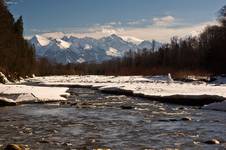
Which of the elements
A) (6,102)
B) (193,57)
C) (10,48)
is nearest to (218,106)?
(6,102)

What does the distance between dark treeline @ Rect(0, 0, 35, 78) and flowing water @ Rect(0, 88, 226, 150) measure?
25880 millimetres

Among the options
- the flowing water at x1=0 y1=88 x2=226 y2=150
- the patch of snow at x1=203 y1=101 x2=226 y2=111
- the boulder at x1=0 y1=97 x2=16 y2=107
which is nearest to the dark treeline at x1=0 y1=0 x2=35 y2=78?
the boulder at x1=0 y1=97 x2=16 y2=107

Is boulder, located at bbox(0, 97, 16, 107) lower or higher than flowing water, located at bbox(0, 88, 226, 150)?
higher

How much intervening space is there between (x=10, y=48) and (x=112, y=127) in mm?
57239

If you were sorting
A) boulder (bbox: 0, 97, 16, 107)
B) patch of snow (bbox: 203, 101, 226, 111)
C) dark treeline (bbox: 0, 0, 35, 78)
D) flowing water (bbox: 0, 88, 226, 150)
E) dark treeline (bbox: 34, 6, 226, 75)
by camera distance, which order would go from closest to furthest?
flowing water (bbox: 0, 88, 226, 150) → patch of snow (bbox: 203, 101, 226, 111) → boulder (bbox: 0, 97, 16, 107) → dark treeline (bbox: 0, 0, 35, 78) → dark treeline (bbox: 34, 6, 226, 75)

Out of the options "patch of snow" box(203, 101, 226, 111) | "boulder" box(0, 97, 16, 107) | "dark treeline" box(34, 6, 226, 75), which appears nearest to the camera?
"patch of snow" box(203, 101, 226, 111)

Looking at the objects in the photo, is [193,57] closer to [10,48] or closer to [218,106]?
[10,48]

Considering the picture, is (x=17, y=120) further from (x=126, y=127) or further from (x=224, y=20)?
(x=224, y=20)

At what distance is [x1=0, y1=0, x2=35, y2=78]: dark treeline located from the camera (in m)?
67.4

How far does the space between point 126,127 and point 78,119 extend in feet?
14.5

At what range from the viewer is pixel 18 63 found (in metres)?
88.8

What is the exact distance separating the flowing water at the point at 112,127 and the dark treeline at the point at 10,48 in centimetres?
2588

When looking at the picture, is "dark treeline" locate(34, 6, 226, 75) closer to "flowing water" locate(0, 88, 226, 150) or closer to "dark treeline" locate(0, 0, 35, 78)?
"dark treeline" locate(0, 0, 35, 78)

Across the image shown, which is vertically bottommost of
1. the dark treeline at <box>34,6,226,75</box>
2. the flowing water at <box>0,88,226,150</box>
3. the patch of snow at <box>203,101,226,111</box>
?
the flowing water at <box>0,88,226,150</box>
